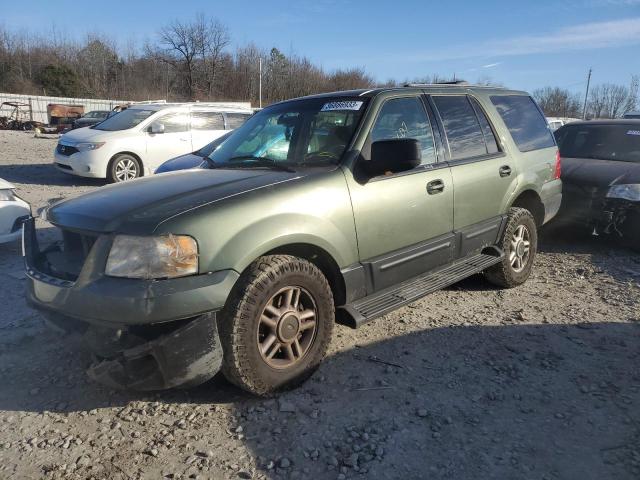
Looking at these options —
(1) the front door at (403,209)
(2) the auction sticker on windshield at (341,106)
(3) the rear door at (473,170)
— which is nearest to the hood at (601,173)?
(3) the rear door at (473,170)

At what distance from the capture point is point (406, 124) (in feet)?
12.7

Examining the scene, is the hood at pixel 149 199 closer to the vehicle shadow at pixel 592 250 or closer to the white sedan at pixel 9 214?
the white sedan at pixel 9 214

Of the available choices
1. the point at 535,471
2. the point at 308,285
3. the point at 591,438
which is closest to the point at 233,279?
the point at 308,285

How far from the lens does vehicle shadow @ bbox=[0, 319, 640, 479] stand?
97.3 inches

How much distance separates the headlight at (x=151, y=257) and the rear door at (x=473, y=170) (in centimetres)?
240

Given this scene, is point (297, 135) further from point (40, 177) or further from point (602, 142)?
point (40, 177)

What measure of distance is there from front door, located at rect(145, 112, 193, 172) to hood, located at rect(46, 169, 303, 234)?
8020 mm

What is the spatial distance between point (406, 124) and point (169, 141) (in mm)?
8501

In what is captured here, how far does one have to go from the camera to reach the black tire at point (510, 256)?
4.76 metres

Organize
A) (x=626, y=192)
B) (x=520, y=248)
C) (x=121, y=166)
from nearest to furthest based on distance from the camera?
(x=520, y=248) → (x=626, y=192) → (x=121, y=166)

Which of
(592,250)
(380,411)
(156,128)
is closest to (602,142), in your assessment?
(592,250)

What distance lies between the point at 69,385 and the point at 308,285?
1668mm

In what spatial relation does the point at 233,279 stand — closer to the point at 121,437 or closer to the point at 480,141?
the point at 121,437

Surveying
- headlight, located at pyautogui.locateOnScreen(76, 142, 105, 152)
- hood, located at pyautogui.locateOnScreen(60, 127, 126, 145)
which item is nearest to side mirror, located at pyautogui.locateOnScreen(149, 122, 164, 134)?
hood, located at pyautogui.locateOnScreen(60, 127, 126, 145)
